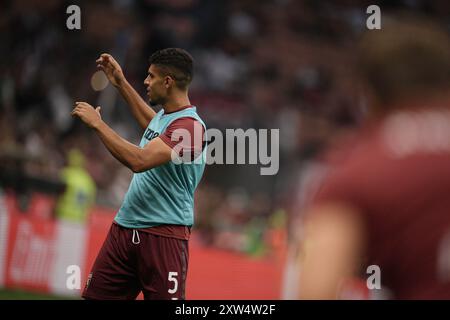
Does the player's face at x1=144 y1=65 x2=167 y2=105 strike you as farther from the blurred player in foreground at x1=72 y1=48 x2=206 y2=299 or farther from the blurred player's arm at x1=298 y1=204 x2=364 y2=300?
the blurred player's arm at x1=298 y1=204 x2=364 y2=300

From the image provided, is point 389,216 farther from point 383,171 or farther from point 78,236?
point 78,236

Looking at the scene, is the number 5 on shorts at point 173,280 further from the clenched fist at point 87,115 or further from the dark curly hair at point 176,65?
the dark curly hair at point 176,65

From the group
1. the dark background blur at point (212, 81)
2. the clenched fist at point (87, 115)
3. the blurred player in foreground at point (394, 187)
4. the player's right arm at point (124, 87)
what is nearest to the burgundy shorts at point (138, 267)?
the clenched fist at point (87, 115)

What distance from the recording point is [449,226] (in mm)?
2549

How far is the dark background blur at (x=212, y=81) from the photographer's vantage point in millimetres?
13492

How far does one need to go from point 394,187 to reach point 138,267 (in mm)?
3575

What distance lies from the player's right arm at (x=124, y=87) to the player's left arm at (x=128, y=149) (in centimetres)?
79

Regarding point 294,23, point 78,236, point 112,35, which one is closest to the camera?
point 78,236

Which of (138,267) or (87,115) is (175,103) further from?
(138,267)

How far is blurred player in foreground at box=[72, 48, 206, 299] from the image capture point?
5.80m

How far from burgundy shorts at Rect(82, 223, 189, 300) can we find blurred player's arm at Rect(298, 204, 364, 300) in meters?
3.41
